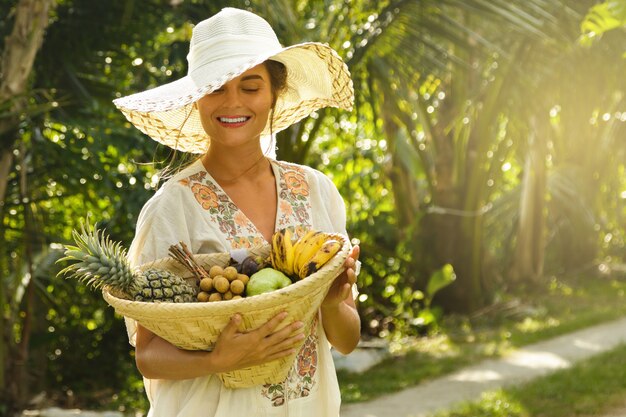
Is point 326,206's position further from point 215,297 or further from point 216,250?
point 215,297

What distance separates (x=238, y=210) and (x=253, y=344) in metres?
0.43

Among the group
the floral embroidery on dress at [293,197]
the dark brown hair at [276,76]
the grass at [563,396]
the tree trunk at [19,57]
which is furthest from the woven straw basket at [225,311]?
the grass at [563,396]

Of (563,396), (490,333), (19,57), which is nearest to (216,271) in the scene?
(19,57)

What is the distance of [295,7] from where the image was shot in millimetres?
6828

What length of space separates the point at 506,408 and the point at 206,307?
14.8ft

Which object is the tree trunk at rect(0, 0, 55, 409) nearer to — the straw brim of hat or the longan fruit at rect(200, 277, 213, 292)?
the straw brim of hat

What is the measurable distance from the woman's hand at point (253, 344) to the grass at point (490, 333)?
483 centimetres

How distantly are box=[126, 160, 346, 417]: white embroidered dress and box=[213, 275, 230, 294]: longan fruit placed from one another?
0.23 metres

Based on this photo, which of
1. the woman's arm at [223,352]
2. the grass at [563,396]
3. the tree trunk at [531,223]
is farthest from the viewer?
the tree trunk at [531,223]

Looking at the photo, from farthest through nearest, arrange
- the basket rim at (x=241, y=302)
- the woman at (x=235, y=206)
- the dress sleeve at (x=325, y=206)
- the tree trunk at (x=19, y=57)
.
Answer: the tree trunk at (x=19, y=57) → the dress sleeve at (x=325, y=206) → the woman at (x=235, y=206) → the basket rim at (x=241, y=302)

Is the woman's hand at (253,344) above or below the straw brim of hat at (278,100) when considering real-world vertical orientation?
below

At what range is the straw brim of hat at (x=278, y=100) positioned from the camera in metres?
2.58

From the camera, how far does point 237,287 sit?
2258 millimetres

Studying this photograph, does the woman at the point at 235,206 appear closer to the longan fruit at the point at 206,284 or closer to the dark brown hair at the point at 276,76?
the dark brown hair at the point at 276,76
